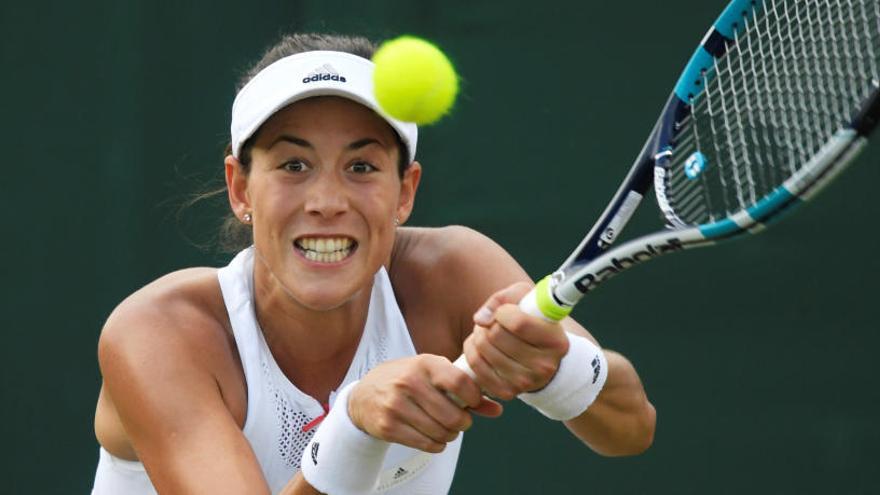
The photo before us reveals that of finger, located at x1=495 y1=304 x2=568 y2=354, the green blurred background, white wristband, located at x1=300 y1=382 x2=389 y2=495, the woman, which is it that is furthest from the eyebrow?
the green blurred background

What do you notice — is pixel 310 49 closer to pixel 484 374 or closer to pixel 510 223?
pixel 484 374

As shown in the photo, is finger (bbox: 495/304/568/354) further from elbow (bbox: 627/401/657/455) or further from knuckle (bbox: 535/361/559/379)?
elbow (bbox: 627/401/657/455)

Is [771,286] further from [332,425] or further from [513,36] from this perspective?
[332,425]

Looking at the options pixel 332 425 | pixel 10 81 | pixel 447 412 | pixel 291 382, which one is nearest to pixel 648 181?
pixel 447 412

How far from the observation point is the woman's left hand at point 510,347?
1991 mm

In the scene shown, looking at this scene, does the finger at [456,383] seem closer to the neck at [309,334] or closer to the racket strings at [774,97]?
the racket strings at [774,97]

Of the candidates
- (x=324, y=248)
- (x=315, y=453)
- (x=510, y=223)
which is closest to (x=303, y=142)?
(x=324, y=248)

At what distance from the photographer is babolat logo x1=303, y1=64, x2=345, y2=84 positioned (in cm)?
243

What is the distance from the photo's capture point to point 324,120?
2.44m

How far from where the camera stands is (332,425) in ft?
7.19

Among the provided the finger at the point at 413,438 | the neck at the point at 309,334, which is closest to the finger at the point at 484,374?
the finger at the point at 413,438

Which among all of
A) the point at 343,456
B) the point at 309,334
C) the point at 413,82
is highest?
the point at 413,82

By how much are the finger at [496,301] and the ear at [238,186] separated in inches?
25.2

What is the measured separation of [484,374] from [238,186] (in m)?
0.72
